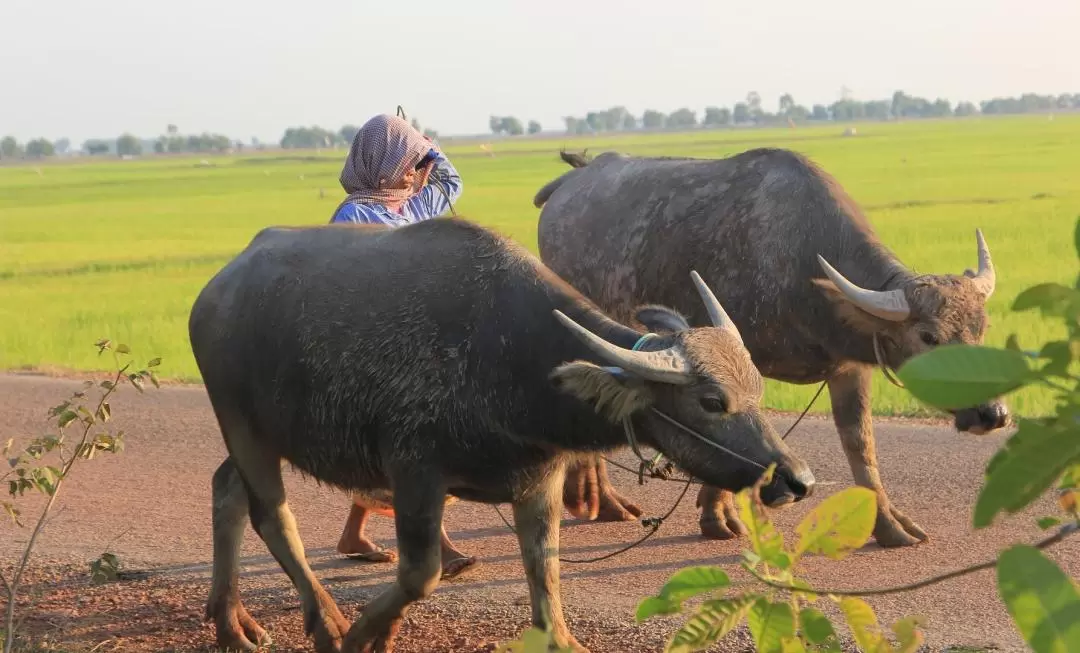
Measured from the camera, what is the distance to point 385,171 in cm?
616

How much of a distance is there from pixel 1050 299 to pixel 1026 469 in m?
0.20

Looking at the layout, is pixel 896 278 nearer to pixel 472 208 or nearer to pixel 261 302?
pixel 261 302

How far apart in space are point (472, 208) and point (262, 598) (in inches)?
1254

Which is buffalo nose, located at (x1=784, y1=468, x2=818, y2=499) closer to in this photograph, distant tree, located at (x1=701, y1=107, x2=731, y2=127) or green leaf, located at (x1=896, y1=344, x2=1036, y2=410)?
green leaf, located at (x1=896, y1=344, x2=1036, y2=410)

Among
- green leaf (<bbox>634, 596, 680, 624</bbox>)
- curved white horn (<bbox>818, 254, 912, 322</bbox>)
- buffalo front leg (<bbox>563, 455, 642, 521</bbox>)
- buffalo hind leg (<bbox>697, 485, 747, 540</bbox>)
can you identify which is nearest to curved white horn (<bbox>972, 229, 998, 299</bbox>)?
curved white horn (<bbox>818, 254, 912, 322</bbox>)

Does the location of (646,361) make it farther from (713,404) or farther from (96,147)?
(96,147)

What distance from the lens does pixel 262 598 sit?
19.8 feet

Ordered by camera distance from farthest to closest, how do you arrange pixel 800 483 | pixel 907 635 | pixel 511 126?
pixel 511 126 → pixel 800 483 → pixel 907 635

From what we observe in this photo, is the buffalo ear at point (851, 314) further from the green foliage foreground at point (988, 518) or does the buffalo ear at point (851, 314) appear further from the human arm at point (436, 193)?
the green foliage foreground at point (988, 518)

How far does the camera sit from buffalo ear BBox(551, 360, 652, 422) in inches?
167

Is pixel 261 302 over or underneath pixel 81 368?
over

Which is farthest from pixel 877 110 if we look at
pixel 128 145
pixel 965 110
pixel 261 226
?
pixel 261 226

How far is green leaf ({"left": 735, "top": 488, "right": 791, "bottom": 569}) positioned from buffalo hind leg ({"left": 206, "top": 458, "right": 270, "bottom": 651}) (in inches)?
159

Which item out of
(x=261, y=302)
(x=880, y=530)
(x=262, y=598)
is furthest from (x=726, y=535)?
(x=261, y=302)
